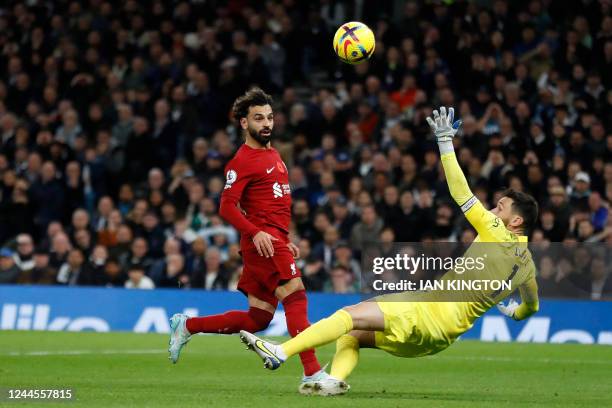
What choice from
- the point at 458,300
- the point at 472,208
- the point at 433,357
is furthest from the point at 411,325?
the point at 433,357

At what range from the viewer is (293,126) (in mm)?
22172

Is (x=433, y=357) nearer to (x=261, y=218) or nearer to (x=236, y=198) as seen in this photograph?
(x=261, y=218)

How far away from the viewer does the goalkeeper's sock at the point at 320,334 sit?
9.30m

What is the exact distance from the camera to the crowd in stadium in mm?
A: 19547

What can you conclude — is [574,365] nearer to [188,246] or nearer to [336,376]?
[336,376]

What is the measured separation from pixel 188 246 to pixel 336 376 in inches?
417

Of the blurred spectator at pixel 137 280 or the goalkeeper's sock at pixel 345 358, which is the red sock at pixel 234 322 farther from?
the blurred spectator at pixel 137 280

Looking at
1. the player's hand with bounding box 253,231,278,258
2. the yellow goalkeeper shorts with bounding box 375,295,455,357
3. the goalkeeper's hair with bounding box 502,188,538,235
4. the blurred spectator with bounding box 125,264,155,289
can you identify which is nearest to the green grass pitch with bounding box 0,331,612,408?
the yellow goalkeeper shorts with bounding box 375,295,455,357

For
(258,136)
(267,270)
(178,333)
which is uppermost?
(258,136)

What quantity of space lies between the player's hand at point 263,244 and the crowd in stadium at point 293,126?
28.5 feet

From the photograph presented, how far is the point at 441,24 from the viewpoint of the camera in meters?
22.6

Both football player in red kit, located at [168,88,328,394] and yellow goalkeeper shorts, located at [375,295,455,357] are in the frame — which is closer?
yellow goalkeeper shorts, located at [375,295,455,357]

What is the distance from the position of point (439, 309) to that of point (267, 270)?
4.77ft

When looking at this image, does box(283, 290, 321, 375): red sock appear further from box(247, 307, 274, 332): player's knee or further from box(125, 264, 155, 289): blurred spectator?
box(125, 264, 155, 289): blurred spectator
